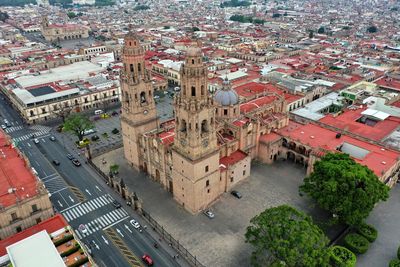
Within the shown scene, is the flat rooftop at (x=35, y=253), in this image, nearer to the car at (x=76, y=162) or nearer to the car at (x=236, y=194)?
the car at (x=76, y=162)

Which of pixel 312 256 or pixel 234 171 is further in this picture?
pixel 234 171

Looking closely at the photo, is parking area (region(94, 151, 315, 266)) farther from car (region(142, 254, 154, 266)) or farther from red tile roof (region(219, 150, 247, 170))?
car (region(142, 254, 154, 266))

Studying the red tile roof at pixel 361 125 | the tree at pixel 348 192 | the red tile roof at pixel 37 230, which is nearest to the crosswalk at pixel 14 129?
the red tile roof at pixel 37 230

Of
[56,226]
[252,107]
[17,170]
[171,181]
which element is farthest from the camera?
[252,107]

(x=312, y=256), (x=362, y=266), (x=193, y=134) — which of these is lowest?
(x=362, y=266)

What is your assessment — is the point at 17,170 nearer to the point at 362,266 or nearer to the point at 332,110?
the point at 362,266

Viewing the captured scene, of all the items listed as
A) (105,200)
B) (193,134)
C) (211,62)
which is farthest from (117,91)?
(193,134)
